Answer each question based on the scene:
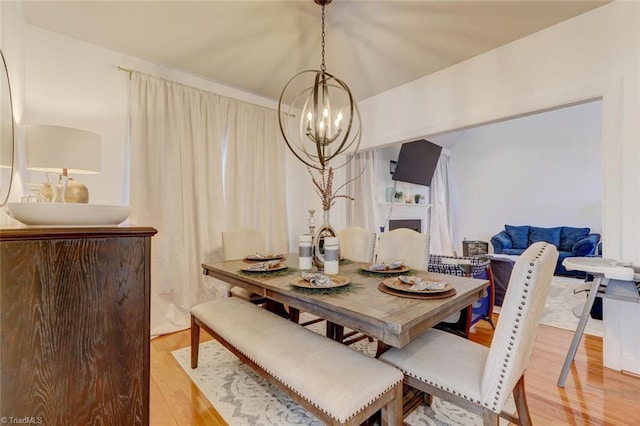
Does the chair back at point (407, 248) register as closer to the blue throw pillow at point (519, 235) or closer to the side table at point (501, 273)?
the side table at point (501, 273)

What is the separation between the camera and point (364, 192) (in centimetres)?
490

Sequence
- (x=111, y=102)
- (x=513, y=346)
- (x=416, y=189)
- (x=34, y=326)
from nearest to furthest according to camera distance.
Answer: (x=34, y=326) → (x=513, y=346) → (x=111, y=102) → (x=416, y=189)

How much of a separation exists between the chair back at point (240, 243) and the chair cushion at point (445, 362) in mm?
1771

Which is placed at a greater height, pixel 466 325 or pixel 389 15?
pixel 389 15

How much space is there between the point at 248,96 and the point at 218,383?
10.4 feet

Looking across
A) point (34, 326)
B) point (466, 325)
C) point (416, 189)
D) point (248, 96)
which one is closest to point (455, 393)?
point (466, 325)

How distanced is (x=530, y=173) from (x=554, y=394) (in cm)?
584

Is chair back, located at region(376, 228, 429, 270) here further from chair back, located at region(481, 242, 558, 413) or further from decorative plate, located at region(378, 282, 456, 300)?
chair back, located at region(481, 242, 558, 413)

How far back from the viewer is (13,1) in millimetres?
1823

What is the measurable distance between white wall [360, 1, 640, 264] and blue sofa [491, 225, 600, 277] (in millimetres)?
3227

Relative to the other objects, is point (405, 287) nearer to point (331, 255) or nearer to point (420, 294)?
point (420, 294)

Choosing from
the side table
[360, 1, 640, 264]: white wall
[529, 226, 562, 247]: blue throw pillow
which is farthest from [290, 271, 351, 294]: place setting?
[529, 226, 562, 247]: blue throw pillow

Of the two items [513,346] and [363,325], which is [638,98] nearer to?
[513,346]

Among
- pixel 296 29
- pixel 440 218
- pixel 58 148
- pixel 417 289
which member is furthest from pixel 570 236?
pixel 58 148
